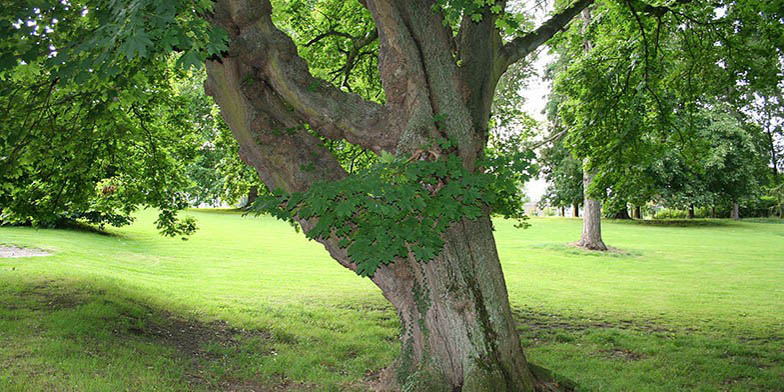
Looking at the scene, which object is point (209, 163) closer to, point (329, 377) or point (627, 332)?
point (329, 377)

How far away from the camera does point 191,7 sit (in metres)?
4.43

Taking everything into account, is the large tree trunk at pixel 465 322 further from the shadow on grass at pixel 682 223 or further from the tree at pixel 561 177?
the shadow on grass at pixel 682 223

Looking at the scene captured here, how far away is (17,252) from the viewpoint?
46.1 feet

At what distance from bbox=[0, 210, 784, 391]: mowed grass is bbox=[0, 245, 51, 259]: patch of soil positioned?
531 mm

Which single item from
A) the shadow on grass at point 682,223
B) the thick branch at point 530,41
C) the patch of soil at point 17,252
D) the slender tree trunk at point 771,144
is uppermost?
the slender tree trunk at point 771,144

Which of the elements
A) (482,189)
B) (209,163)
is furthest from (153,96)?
(482,189)

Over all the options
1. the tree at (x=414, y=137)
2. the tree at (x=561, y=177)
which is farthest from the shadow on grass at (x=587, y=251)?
the tree at (x=414, y=137)

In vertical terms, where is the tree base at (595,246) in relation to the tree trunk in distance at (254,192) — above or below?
below

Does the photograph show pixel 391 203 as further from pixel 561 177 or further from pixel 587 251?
pixel 561 177

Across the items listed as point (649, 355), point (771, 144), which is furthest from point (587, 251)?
point (771, 144)

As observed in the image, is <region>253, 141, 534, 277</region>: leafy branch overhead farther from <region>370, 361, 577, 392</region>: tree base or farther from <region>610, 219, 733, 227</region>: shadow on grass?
<region>610, 219, 733, 227</region>: shadow on grass

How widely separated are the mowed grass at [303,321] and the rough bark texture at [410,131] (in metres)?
1.36

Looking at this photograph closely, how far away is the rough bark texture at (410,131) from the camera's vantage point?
5.70 m

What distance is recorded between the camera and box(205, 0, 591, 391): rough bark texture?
570cm
